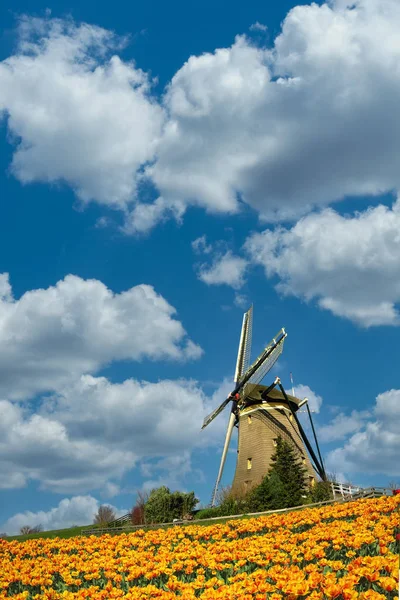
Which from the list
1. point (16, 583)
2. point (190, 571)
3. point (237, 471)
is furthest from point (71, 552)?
point (237, 471)

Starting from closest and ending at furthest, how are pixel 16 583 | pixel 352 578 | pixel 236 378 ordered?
pixel 352 578, pixel 16 583, pixel 236 378

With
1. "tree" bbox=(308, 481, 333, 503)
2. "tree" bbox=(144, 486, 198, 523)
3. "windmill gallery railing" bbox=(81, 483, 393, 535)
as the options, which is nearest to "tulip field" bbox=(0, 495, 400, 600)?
"windmill gallery railing" bbox=(81, 483, 393, 535)

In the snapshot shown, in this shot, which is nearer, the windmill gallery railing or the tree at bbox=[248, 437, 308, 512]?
the windmill gallery railing

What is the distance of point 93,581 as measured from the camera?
39.3 ft

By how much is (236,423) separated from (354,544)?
40.2 meters

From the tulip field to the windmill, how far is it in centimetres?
2802

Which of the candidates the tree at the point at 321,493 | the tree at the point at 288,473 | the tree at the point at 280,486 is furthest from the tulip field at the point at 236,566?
the tree at the point at 288,473

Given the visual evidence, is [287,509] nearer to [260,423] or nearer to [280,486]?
[280,486]

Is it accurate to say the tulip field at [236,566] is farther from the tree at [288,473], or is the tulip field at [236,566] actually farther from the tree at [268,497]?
the tree at [288,473]

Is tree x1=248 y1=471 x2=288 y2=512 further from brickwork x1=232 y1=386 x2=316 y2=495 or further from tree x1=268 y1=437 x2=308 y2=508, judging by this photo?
brickwork x1=232 y1=386 x2=316 y2=495

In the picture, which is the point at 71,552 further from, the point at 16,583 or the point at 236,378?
the point at 236,378

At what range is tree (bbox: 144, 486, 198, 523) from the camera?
137 ft

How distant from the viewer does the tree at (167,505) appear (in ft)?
137

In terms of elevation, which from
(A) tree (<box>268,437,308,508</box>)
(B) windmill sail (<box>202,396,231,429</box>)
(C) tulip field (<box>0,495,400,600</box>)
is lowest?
(C) tulip field (<box>0,495,400,600</box>)
